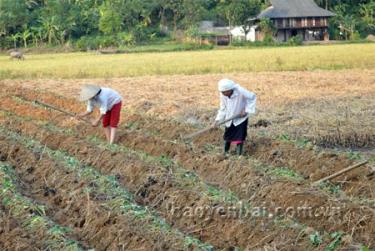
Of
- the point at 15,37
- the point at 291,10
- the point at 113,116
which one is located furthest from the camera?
the point at 291,10

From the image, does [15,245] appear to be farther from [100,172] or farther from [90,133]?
[90,133]

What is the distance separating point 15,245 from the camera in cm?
582

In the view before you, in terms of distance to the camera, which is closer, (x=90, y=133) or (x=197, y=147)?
(x=197, y=147)

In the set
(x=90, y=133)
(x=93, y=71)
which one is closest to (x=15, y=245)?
(x=90, y=133)

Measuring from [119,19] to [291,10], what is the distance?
15190mm

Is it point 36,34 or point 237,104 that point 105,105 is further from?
point 36,34

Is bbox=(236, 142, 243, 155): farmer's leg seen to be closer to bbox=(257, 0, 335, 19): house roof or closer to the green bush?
the green bush

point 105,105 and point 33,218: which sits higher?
point 105,105

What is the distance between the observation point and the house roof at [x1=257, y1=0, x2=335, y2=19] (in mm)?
57344

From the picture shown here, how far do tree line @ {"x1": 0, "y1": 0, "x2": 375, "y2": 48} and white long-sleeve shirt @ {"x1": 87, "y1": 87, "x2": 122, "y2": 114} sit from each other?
38.8 metres

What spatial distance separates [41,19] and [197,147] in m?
45.8

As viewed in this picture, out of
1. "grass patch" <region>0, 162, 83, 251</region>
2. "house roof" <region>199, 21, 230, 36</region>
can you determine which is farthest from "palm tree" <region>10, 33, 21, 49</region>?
"grass patch" <region>0, 162, 83, 251</region>

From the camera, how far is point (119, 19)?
52438 millimetres

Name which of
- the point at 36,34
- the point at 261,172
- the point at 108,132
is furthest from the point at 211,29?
the point at 261,172
